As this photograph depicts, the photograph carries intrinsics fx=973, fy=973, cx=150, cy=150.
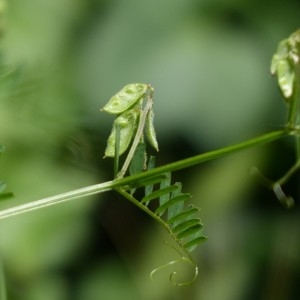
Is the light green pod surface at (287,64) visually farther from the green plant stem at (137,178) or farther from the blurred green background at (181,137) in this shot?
the blurred green background at (181,137)

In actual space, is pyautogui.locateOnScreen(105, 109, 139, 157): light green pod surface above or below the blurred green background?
above

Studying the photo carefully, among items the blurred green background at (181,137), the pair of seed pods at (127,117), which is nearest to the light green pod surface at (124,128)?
the pair of seed pods at (127,117)

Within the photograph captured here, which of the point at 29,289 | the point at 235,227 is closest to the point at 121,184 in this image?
the point at 29,289

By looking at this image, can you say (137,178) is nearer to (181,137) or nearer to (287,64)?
(287,64)

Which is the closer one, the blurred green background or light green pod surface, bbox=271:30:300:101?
light green pod surface, bbox=271:30:300:101

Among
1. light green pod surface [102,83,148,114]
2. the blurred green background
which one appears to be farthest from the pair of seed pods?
the blurred green background

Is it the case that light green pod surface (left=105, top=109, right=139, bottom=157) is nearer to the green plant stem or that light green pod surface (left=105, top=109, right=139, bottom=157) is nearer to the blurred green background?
the green plant stem
